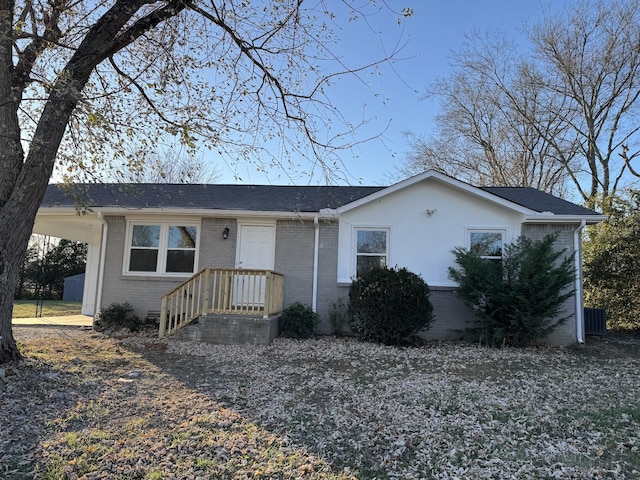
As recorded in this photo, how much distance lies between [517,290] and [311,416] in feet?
18.2

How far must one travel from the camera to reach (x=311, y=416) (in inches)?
170

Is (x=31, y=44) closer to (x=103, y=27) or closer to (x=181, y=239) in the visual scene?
(x=103, y=27)

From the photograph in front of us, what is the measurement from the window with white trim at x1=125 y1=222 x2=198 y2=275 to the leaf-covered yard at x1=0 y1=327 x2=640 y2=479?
11.5 ft

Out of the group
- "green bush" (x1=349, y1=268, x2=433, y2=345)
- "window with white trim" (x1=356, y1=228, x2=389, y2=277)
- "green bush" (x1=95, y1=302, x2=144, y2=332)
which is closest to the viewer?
"green bush" (x1=349, y1=268, x2=433, y2=345)

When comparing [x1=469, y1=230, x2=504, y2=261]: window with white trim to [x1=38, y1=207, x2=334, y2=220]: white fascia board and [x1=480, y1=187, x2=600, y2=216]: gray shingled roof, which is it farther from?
[x1=38, y1=207, x2=334, y2=220]: white fascia board

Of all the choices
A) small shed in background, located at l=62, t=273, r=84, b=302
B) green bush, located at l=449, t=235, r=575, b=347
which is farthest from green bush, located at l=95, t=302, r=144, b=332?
small shed in background, located at l=62, t=273, r=84, b=302

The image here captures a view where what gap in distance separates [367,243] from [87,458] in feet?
24.6

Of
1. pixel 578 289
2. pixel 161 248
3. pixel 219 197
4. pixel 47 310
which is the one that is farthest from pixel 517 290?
pixel 47 310

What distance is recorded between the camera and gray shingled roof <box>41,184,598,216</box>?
394 inches

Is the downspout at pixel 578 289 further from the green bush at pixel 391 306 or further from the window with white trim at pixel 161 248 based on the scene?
the window with white trim at pixel 161 248

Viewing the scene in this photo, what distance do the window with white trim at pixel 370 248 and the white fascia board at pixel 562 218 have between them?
10.6 feet

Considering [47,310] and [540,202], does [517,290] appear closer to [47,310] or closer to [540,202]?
[540,202]

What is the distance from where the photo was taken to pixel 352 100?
5.55m

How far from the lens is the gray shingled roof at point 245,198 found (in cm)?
1001
